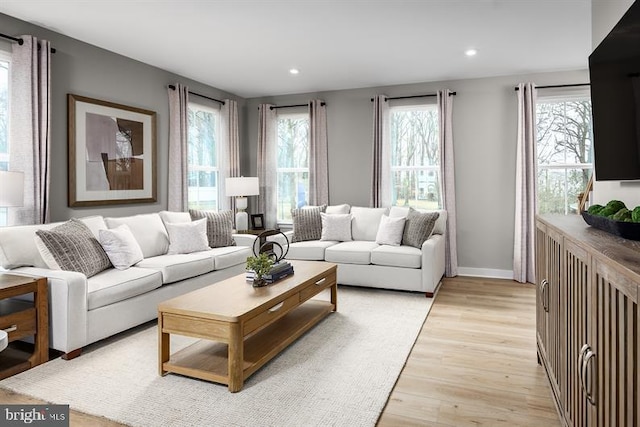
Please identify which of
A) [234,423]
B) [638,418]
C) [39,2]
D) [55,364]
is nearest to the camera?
[638,418]

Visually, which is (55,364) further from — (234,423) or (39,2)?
(39,2)

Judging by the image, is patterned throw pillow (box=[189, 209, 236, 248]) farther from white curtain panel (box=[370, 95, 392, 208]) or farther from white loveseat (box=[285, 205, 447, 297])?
white curtain panel (box=[370, 95, 392, 208])

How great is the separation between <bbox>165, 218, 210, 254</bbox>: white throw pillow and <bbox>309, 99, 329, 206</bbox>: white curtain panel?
7.02 feet

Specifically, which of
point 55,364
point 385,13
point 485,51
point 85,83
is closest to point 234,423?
point 55,364

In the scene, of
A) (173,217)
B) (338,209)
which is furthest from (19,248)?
(338,209)

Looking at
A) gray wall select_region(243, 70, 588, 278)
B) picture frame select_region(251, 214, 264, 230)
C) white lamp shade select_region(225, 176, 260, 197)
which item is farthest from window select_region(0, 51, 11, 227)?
gray wall select_region(243, 70, 588, 278)

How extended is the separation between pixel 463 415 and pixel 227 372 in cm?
130

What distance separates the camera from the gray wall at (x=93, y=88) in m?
3.89

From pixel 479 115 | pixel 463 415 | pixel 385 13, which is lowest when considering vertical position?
pixel 463 415

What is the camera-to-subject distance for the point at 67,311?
9.30ft

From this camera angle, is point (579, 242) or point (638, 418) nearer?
point (638, 418)

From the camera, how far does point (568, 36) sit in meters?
3.99

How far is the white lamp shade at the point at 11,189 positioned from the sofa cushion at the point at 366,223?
3577 millimetres

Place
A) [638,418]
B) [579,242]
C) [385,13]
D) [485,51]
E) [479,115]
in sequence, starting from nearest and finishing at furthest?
1. [638,418]
2. [579,242]
3. [385,13]
4. [485,51]
5. [479,115]
